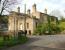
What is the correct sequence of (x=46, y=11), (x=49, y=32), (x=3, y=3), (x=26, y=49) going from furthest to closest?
(x=46, y=11)
(x=49, y=32)
(x=3, y=3)
(x=26, y=49)

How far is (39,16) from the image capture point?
223ft

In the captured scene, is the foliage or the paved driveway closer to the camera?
the paved driveway

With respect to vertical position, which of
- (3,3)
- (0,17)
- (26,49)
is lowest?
Answer: (26,49)

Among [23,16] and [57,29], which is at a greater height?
[23,16]

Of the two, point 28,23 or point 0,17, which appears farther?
point 28,23

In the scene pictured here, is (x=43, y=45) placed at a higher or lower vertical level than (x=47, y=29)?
lower

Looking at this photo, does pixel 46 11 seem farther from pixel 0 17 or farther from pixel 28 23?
pixel 0 17

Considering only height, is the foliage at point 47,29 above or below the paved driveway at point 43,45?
above

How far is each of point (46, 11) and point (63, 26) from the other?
1297 centimetres

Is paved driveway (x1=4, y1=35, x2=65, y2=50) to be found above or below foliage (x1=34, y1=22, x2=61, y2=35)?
below

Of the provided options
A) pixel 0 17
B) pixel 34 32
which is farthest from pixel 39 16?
pixel 0 17

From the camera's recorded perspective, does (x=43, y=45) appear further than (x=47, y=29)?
No

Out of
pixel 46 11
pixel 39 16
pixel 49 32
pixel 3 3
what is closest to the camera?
pixel 3 3

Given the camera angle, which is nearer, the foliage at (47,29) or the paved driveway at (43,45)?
the paved driveway at (43,45)
